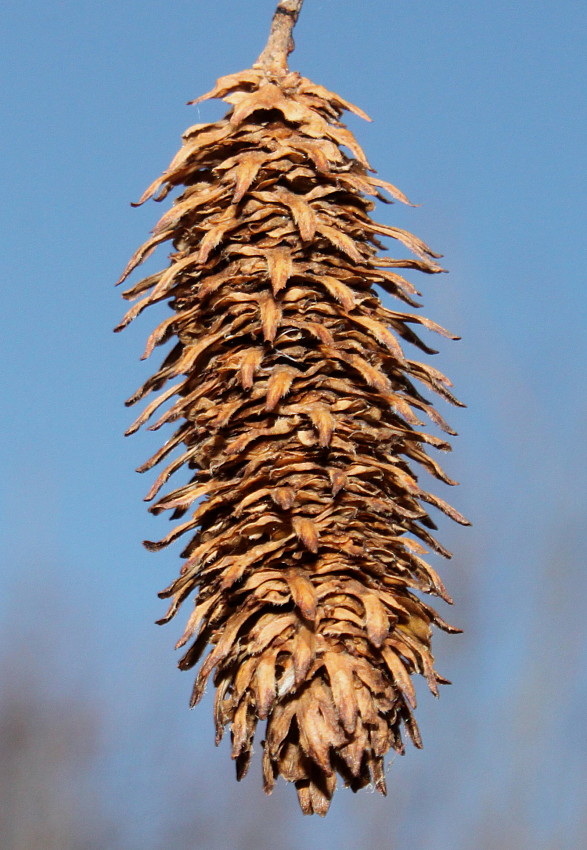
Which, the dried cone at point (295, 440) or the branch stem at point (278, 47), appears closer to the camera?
the dried cone at point (295, 440)

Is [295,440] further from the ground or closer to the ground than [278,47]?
closer to the ground

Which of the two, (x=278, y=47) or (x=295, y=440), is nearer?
(x=295, y=440)

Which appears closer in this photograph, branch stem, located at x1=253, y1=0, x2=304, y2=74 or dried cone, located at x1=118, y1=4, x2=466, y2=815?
dried cone, located at x1=118, y1=4, x2=466, y2=815

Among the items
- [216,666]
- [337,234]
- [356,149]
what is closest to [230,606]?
[216,666]

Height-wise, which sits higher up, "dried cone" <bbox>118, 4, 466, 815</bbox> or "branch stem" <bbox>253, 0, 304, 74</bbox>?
"branch stem" <bbox>253, 0, 304, 74</bbox>

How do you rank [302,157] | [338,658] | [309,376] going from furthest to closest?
[302,157]
[309,376]
[338,658]

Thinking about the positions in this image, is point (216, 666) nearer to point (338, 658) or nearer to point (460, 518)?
point (338, 658)

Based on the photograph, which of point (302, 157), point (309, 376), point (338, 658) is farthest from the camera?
point (302, 157)

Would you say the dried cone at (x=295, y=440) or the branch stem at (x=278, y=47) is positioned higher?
the branch stem at (x=278, y=47)
